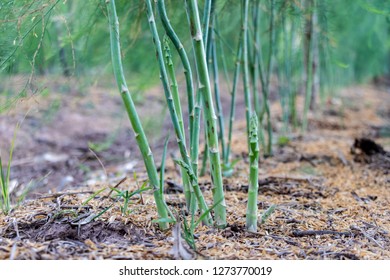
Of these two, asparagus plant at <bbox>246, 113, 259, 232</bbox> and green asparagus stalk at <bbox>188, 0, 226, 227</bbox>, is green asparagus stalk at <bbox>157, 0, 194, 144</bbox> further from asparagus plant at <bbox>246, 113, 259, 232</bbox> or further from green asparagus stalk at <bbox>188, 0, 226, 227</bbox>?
asparagus plant at <bbox>246, 113, 259, 232</bbox>

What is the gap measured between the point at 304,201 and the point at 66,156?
7.09ft

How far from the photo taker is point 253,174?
4.45 ft

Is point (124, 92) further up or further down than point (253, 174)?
further up

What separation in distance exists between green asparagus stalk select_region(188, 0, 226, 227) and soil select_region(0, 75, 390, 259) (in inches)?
3.7

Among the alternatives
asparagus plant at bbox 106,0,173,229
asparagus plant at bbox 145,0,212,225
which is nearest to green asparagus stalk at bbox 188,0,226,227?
asparagus plant at bbox 145,0,212,225

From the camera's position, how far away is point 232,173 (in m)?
2.39

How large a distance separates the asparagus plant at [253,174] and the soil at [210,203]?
5cm

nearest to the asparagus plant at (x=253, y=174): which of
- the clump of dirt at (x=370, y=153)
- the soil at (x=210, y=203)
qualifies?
the soil at (x=210, y=203)

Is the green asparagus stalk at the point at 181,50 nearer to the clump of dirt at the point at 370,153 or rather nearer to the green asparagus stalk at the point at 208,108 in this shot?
the green asparagus stalk at the point at 208,108

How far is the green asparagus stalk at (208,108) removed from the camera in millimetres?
1309

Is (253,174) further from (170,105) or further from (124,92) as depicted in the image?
(124,92)

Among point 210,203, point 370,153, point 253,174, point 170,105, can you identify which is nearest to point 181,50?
point 170,105

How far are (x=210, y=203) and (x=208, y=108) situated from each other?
49 cm

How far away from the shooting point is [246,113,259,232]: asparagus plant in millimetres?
1320
